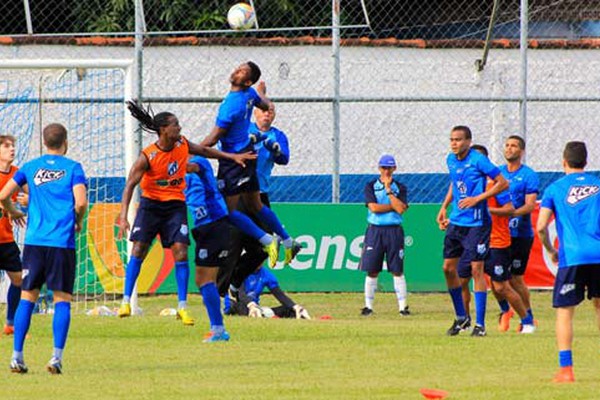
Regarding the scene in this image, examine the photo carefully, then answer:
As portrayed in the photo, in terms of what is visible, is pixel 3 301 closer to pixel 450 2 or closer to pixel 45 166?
pixel 45 166

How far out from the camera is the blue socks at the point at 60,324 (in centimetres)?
1174

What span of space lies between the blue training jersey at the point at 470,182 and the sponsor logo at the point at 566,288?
4.41m

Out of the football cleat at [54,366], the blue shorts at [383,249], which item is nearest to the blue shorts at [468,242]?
the blue shorts at [383,249]

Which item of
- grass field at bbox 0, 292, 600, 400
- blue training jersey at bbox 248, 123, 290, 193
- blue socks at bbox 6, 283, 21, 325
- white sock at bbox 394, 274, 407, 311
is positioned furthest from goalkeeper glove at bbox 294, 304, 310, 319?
Answer: blue socks at bbox 6, 283, 21, 325

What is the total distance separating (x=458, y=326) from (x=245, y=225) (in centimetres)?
248

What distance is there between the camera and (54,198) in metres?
11.8

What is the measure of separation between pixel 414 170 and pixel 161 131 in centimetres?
1074

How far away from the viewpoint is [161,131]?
48.7ft

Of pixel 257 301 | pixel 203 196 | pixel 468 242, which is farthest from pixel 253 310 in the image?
pixel 468 242

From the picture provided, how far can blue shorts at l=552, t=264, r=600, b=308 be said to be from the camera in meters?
11.2

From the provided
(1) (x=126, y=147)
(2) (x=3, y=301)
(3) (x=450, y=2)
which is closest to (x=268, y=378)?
(1) (x=126, y=147)

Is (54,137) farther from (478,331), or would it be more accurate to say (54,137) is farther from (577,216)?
(478,331)

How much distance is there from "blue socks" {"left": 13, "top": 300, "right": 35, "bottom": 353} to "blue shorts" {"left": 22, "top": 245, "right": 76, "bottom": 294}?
182 millimetres

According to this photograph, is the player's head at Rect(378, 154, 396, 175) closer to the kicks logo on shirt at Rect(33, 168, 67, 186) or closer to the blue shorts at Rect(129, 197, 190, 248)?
the blue shorts at Rect(129, 197, 190, 248)
